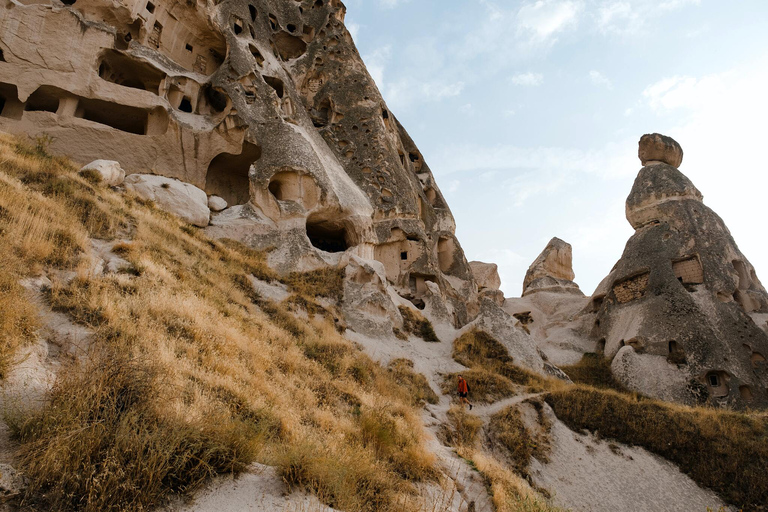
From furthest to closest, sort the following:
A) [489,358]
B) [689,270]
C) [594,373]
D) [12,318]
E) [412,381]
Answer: [689,270] → [594,373] → [489,358] → [412,381] → [12,318]

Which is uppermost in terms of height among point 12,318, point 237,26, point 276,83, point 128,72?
point 237,26

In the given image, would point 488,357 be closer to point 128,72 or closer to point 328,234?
point 328,234

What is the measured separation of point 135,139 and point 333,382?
11.4m

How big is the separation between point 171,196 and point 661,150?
19.4 m

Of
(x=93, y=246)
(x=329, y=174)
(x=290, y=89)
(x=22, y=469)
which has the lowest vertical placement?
(x=22, y=469)

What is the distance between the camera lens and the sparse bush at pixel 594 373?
43.3ft

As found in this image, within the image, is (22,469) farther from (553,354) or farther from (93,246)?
(553,354)

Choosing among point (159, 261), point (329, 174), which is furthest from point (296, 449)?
point (329, 174)

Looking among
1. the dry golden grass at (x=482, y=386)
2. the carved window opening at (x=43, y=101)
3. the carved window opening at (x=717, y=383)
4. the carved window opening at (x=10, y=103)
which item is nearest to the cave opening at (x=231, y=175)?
the carved window opening at (x=43, y=101)

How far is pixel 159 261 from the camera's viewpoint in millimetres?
7035

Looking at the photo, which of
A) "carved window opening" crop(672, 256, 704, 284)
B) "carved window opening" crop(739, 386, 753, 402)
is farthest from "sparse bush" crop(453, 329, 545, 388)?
"carved window opening" crop(672, 256, 704, 284)

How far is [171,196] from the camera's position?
11633 mm

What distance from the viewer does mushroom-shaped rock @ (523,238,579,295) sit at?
26406 mm

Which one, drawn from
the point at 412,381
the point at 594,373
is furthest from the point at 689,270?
the point at 412,381
